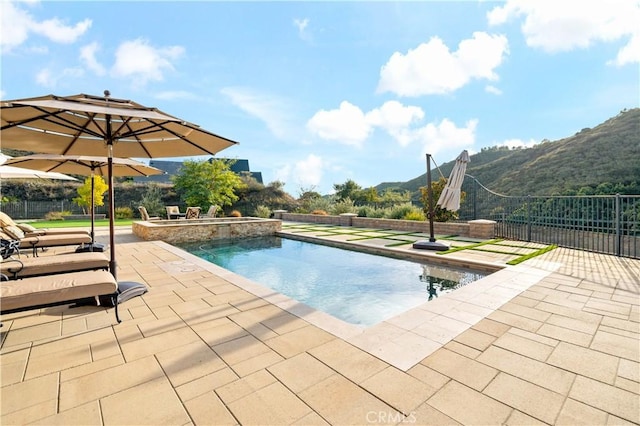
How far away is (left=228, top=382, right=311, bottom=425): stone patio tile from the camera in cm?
170

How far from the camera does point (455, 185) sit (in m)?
7.93

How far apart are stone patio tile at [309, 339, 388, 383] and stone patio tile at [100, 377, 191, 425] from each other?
40.4 inches

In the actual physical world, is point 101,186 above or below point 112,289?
above

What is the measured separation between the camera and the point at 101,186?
18.7m

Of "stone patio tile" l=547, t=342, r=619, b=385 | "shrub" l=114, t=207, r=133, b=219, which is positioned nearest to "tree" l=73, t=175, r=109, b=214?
"shrub" l=114, t=207, r=133, b=219

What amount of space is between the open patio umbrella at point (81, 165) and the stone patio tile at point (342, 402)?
5777 millimetres

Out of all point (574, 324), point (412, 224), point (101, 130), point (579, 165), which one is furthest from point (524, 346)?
point (579, 165)

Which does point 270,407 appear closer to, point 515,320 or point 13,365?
point 13,365

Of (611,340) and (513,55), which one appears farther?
(513,55)

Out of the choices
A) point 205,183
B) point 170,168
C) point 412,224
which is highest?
point 170,168

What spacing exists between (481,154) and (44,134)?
38.0m

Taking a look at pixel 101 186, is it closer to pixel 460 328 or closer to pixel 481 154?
pixel 460 328

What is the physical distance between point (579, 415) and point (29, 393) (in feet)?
11.3

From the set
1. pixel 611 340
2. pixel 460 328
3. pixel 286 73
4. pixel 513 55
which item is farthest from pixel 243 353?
pixel 513 55
